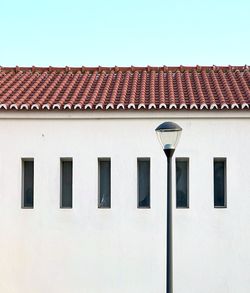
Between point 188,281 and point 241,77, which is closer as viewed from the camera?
point 188,281

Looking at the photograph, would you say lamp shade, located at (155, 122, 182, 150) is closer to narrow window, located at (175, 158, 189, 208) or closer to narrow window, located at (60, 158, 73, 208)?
narrow window, located at (175, 158, 189, 208)

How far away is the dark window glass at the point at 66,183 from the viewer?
1581 cm

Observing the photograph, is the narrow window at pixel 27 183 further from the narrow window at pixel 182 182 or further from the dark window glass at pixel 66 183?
the narrow window at pixel 182 182

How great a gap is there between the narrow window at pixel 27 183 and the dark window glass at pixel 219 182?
4621 mm

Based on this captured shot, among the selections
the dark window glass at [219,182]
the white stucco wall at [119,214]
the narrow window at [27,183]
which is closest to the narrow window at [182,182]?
the white stucco wall at [119,214]

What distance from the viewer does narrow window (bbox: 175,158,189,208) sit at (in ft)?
51.0

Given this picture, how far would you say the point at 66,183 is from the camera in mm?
15891

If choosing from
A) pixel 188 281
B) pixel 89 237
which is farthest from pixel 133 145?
pixel 188 281

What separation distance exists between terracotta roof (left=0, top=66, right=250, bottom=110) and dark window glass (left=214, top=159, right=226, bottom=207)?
1.52m

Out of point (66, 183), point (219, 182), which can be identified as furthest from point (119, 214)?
point (219, 182)

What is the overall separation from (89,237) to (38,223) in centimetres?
132

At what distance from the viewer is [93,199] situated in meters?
15.5

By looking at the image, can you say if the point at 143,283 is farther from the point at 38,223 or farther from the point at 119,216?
the point at 38,223

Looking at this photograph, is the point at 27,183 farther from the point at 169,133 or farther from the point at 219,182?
the point at 169,133
